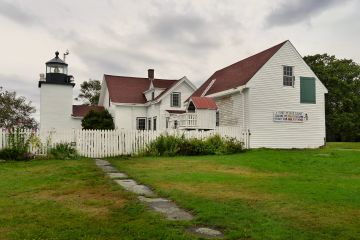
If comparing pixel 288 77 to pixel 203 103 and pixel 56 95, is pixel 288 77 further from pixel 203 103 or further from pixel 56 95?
pixel 56 95

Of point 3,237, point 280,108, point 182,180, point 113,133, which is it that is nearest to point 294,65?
point 280,108

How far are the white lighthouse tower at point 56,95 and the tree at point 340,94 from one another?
29906 millimetres

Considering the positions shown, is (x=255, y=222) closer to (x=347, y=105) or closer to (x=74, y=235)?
(x=74, y=235)

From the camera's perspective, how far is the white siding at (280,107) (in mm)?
25438

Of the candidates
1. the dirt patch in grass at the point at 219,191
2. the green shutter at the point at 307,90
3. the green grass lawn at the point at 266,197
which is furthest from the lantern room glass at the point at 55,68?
the dirt patch in grass at the point at 219,191

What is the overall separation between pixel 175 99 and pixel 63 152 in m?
A: 17.2

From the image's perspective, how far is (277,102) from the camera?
85.8ft

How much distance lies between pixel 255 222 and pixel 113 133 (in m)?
15.5

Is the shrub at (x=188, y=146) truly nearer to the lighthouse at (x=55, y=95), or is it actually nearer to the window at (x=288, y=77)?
the window at (x=288, y=77)

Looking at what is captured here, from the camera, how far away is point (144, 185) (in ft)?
32.9

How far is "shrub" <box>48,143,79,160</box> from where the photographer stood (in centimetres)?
1910

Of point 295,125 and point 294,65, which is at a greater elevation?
point 294,65

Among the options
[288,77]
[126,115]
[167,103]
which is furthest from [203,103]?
[126,115]

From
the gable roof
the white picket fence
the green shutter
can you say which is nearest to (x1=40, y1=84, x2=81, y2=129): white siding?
the gable roof
